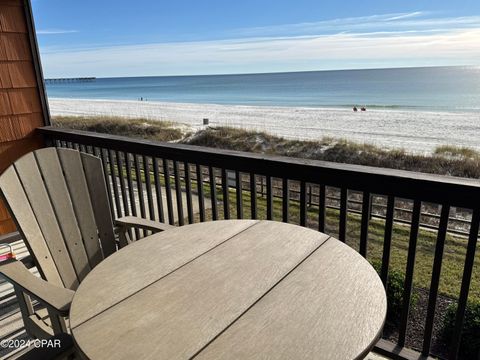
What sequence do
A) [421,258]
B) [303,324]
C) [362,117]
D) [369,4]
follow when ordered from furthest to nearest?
[369,4] < [362,117] < [421,258] < [303,324]

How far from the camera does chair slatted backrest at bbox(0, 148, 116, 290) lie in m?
1.62

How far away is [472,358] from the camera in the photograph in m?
3.75

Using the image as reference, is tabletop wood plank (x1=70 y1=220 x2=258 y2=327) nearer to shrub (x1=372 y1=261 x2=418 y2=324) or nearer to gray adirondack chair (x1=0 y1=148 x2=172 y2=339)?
gray adirondack chair (x1=0 y1=148 x2=172 y2=339)

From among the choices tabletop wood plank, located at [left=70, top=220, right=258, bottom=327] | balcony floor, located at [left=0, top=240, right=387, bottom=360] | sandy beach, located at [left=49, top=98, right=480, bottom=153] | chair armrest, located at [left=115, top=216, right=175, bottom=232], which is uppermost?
tabletop wood plank, located at [left=70, top=220, right=258, bottom=327]

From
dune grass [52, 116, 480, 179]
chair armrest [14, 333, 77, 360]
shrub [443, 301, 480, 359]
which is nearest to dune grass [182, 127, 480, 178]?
dune grass [52, 116, 480, 179]

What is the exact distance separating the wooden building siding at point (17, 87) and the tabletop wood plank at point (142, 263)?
2.65 metres

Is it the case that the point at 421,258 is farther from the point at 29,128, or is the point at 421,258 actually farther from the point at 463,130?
the point at 463,130

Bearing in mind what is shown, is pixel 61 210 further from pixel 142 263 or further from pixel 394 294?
pixel 394 294

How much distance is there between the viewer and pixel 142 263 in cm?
123

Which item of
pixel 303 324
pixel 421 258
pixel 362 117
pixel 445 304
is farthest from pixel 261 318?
pixel 362 117

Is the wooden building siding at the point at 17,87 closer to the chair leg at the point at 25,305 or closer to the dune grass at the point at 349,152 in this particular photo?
the chair leg at the point at 25,305

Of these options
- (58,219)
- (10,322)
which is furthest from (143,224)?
(10,322)

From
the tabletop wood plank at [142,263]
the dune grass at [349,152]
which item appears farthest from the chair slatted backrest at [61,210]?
the dune grass at [349,152]

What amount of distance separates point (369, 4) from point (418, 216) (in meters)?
60.8
